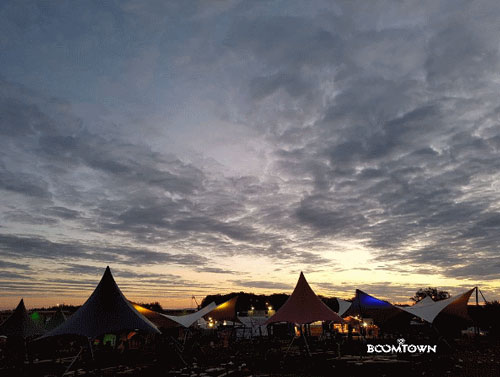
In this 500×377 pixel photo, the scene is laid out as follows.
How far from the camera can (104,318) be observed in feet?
35.9

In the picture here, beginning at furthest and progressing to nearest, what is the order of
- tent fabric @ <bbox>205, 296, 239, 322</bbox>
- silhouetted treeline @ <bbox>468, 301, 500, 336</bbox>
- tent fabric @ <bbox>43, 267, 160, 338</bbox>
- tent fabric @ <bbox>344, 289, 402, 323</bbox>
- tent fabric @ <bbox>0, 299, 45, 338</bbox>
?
1. silhouetted treeline @ <bbox>468, 301, 500, 336</bbox>
2. tent fabric @ <bbox>205, 296, 239, 322</bbox>
3. tent fabric @ <bbox>344, 289, 402, 323</bbox>
4. tent fabric @ <bbox>0, 299, 45, 338</bbox>
5. tent fabric @ <bbox>43, 267, 160, 338</bbox>

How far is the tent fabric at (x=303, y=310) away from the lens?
1568 centimetres

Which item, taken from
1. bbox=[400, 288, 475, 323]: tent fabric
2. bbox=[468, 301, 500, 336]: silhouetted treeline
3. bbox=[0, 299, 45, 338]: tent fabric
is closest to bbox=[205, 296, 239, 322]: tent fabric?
bbox=[0, 299, 45, 338]: tent fabric

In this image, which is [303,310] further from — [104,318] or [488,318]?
[488,318]

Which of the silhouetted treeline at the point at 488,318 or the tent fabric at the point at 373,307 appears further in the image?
the silhouetted treeline at the point at 488,318

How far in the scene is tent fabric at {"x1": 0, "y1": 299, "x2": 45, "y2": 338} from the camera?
19094 millimetres

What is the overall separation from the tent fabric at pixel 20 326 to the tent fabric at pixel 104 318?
1084cm

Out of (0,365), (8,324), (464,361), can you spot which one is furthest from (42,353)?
(464,361)

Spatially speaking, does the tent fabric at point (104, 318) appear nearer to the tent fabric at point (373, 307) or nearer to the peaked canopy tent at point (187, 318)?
the peaked canopy tent at point (187, 318)

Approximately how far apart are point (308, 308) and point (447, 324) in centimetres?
915

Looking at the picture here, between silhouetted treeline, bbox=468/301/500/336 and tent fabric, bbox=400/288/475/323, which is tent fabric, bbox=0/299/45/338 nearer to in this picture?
tent fabric, bbox=400/288/475/323

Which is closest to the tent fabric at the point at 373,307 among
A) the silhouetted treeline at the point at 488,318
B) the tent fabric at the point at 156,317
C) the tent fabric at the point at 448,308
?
the tent fabric at the point at 448,308

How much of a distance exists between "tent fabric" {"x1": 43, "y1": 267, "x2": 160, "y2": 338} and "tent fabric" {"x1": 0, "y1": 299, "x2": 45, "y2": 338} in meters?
10.8

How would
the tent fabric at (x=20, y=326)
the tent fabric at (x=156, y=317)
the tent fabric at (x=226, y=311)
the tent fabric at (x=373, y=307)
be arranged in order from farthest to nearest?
the tent fabric at (x=226, y=311), the tent fabric at (x=373, y=307), the tent fabric at (x=20, y=326), the tent fabric at (x=156, y=317)
